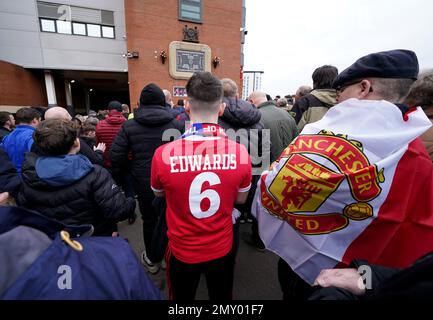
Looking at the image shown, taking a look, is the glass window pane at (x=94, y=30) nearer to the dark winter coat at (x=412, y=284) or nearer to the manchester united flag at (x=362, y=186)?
the manchester united flag at (x=362, y=186)

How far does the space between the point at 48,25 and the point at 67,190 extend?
15.7 m

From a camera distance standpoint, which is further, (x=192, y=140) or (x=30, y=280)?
(x=192, y=140)

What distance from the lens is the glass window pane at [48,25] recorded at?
12234 mm

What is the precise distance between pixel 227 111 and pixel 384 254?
1.74 metres

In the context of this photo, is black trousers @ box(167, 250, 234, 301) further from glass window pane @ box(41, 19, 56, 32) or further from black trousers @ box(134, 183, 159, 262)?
glass window pane @ box(41, 19, 56, 32)

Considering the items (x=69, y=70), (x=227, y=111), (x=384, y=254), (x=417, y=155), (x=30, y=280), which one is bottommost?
(x=384, y=254)

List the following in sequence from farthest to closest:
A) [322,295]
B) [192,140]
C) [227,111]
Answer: [227,111] < [192,140] < [322,295]

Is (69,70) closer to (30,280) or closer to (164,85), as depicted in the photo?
(164,85)

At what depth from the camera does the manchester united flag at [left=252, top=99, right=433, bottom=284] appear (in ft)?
3.51

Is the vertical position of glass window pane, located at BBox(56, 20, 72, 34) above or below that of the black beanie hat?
above

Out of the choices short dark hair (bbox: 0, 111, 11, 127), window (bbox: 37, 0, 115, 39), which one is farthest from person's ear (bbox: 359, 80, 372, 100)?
A: window (bbox: 37, 0, 115, 39)

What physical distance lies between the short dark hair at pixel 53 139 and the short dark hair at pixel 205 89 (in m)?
1.00

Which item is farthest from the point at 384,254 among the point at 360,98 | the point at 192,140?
the point at 192,140

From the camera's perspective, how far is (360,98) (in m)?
1.23
